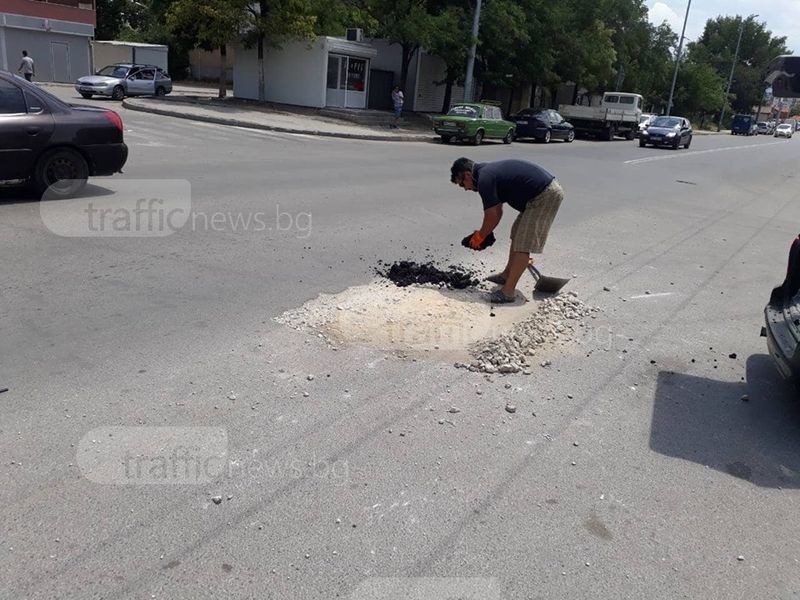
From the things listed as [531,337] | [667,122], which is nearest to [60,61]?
[667,122]

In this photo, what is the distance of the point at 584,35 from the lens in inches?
1544

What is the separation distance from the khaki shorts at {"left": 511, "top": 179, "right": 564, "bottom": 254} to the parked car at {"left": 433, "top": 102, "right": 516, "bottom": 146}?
20073mm

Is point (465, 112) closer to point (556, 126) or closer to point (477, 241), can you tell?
point (556, 126)

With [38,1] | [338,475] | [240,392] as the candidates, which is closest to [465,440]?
[338,475]

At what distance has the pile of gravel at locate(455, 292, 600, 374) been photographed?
195 inches

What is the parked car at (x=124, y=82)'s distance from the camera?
2923 cm

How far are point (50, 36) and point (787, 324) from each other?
44.0 meters

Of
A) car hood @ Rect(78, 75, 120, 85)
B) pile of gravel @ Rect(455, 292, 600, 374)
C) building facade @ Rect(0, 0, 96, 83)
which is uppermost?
building facade @ Rect(0, 0, 96, 83)

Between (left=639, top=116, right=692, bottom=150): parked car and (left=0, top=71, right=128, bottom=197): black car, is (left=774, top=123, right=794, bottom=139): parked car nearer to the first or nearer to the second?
(left=639, top=116, right=692, bottom=150): parked car

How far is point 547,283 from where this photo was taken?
6691mm

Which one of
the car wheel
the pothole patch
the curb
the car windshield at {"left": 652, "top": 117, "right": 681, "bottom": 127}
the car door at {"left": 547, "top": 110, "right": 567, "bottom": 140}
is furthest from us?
the car windshield at {"left": 652, "top": 117, "right": 681, "bottom": 127}

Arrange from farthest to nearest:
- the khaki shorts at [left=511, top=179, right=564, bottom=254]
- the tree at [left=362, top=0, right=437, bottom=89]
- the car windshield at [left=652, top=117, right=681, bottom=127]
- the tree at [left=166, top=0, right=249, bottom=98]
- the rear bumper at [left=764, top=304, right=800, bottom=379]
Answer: the car windshield at [left=652, top=117, right=681, bottom=127]
the tree at [left=362, top=0, right=437, bottom=89]
the tree at [left=166, top=0, right=249, bottom=98]
the khaki shorts at [left=511, top=179, right=564, bottom=254]
the rear bumper at [left=764, top=304, right=800, bottom=379]

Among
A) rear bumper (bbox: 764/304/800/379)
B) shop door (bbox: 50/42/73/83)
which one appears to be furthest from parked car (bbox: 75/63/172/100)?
rear bumper (bbox: 764/304/800/379)

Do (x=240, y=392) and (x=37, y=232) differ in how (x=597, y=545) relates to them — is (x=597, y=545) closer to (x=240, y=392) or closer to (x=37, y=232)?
(x=240, y=392)
